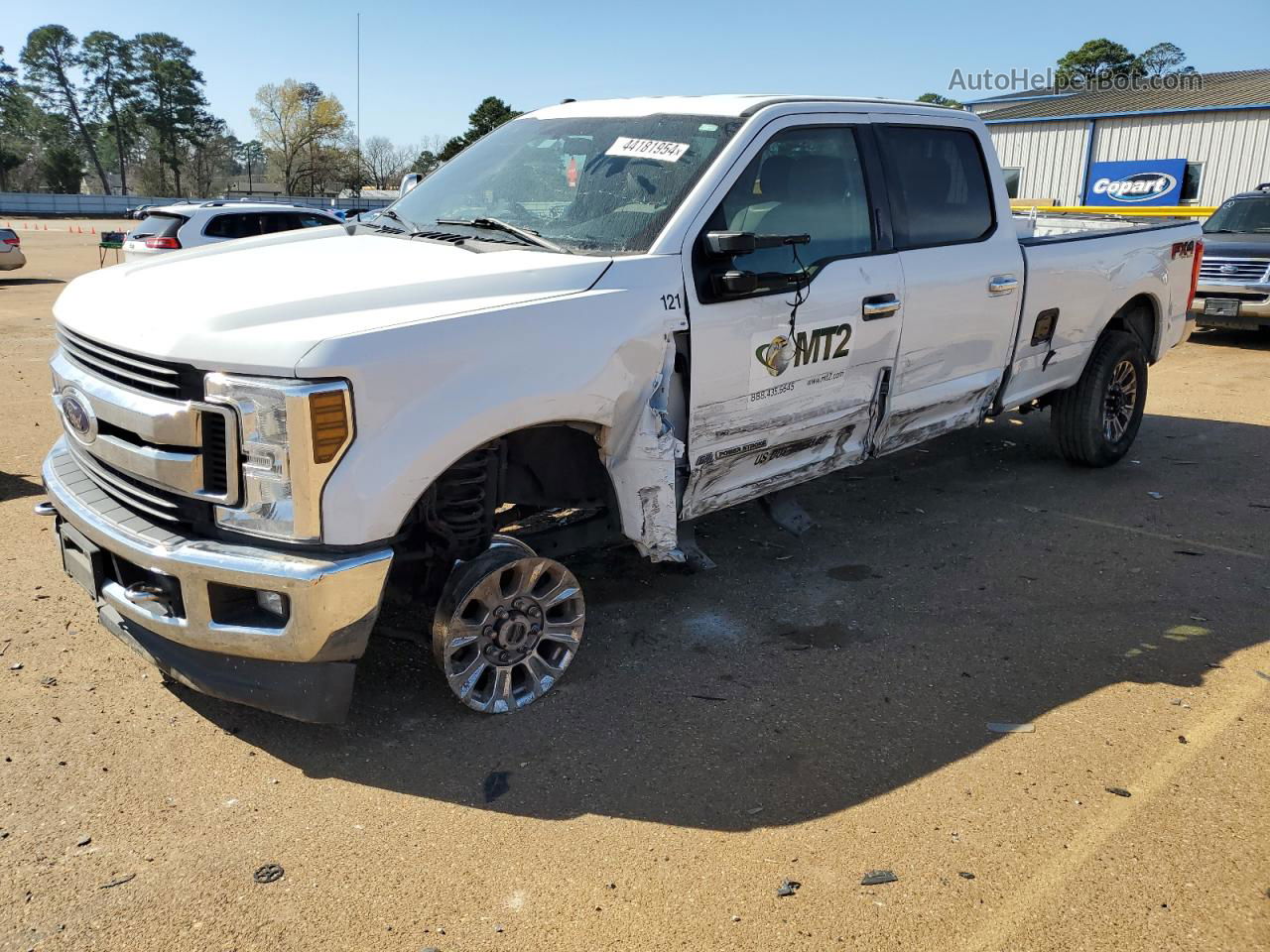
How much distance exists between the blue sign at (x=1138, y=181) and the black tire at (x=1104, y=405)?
25.2 meters

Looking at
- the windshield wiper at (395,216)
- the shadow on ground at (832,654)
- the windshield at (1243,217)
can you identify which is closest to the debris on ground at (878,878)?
the shadow on ground at (832,654)

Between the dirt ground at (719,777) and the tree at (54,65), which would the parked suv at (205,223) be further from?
the tree at (54,65)

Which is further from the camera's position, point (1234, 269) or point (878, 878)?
point (1234, 269)

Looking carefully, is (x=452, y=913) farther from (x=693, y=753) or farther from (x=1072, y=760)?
(x=1072, y=760)

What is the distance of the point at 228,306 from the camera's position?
3.04 m

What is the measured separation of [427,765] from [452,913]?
71cm

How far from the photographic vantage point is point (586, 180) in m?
4.07

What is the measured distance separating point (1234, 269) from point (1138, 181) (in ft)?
62.9

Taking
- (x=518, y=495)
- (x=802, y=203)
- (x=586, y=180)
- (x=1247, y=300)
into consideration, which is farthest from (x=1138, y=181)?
(x=518, y=495)

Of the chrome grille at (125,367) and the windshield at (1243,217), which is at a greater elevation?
the windshield at (1243,217)

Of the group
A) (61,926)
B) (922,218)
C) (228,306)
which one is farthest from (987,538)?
(61,926)

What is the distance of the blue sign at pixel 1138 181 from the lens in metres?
28.0

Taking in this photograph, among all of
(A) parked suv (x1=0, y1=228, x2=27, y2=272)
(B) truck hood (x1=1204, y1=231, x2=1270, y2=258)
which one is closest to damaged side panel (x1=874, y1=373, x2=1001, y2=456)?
(B) truck hood (x1=1204, y1=231, x2=1270, y2=258)

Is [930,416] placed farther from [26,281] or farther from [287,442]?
[26,281]
